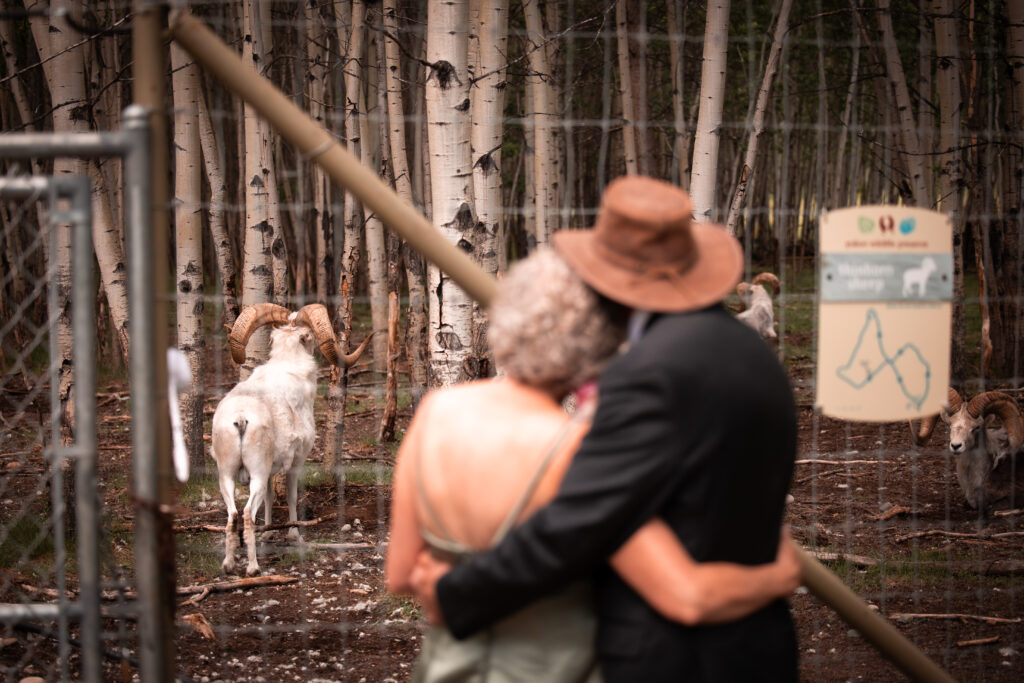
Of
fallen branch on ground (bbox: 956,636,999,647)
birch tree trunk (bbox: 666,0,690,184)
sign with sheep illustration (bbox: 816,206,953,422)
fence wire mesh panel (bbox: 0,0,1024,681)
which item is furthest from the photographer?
birch tree trunk (bbox: 666,0,690,184)

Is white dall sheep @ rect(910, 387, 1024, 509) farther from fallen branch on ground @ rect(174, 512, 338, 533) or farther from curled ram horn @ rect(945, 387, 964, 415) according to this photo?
fallen branch on ground @ rect(174, 512, 338, 533)

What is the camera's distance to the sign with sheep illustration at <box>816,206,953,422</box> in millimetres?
3221

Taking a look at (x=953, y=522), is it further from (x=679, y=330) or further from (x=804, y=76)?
(x=804, y=76)

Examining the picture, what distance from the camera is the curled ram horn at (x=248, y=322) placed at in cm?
712

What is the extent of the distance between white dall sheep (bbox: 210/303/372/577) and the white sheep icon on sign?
4.55 meters

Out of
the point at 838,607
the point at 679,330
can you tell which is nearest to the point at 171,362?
the point at 679,330

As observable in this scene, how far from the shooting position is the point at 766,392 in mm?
2033

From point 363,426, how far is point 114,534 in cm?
417

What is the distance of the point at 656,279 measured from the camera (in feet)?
6.96

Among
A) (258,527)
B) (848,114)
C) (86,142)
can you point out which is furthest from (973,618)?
(848,114)

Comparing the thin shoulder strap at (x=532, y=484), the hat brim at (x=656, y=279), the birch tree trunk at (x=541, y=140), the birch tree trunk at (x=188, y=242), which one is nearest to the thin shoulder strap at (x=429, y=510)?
the thin shoulder strap at (x=532, y=484)

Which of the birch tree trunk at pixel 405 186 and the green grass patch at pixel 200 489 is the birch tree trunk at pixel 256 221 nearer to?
the green grass patch at pixel 200 489

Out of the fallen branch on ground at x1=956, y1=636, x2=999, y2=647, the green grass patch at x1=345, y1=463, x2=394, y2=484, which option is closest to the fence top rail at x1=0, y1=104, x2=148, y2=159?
the fallen branch on ground at x1=956, y1=636, x2=999, y2=647

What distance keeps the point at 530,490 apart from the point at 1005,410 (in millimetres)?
6411
